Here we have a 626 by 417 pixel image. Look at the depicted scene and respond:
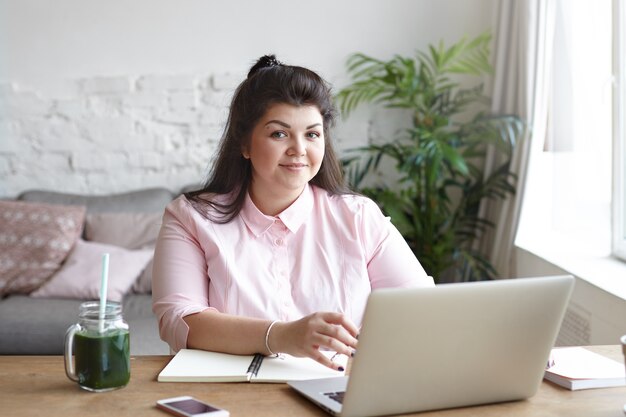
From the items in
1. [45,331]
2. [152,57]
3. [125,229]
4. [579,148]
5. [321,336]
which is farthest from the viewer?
[152,57]

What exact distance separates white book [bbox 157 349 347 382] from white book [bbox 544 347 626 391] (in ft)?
1.28

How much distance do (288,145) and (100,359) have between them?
727mm

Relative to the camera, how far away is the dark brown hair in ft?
6.52

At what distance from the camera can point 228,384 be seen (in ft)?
4.88

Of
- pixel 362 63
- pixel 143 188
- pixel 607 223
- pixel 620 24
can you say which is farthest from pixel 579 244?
pixel 143 188

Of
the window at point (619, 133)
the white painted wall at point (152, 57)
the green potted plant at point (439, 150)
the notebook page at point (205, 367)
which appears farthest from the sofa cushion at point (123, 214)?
the notebook page at point (205, 367)

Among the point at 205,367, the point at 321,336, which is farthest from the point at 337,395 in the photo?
the point at 205,367

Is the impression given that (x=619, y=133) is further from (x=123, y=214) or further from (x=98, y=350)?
(x=98, y=350)

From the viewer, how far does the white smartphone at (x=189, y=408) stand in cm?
131

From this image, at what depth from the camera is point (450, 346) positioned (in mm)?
1310

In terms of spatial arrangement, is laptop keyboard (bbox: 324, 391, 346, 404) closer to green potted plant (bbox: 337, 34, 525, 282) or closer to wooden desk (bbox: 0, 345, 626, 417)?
wooden desk (bbox: 0, 345, 626, 417)

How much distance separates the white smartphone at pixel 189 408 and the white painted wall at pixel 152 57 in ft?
10.0

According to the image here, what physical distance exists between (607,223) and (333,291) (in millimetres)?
1827

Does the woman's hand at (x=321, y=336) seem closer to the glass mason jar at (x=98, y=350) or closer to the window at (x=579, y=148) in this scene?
the glass mason jar at (x=98, y=350)
